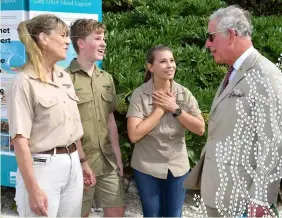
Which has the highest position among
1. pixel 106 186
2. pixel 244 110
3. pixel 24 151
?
pixel 244 110

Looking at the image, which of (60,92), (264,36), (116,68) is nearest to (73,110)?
(60,92)

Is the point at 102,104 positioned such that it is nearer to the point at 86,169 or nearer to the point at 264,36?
the point at 86,169

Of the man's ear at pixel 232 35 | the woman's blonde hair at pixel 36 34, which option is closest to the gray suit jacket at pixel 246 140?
the man's ear at pixel 232 35

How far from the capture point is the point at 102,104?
3.84 m

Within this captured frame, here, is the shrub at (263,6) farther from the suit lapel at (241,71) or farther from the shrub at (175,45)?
the suit lapel at (241,71)

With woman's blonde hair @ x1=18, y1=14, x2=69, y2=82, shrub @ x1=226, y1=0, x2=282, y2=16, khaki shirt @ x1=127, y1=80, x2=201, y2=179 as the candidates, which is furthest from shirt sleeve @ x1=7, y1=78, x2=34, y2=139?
shrub @ x1=226, y1=0, x2=282, y2=16

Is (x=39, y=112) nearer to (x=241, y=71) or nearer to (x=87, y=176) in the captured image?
(x=87, y=176)

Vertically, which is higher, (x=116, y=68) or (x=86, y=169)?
(x=116, y=68)

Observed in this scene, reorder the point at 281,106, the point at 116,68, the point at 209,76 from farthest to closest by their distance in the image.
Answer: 1. the point at 209,76
2. the point at 116,68
3. the point at 281,106

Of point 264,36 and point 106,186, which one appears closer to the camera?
point 106,186

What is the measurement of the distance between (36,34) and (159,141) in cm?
120

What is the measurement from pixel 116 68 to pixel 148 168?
1599 mm

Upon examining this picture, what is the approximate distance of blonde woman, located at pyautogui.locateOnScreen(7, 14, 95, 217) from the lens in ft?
9.90

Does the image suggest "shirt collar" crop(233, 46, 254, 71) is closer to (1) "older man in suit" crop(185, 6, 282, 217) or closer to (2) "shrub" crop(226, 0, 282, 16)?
(1) "older man in suit" crop(185, 6, 282, 217)
